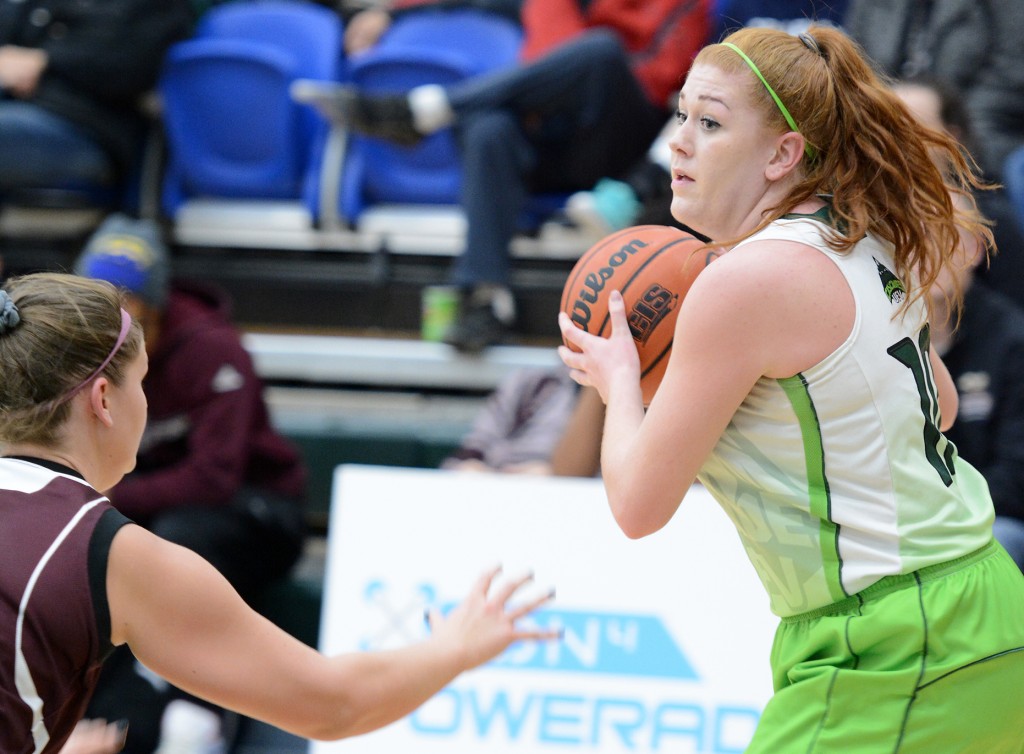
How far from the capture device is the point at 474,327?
4809 mm

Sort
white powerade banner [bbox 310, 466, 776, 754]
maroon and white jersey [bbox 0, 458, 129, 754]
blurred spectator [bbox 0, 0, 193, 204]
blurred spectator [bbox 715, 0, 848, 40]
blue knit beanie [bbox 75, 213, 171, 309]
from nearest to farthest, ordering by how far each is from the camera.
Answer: maroon and white jersey [bbox 0, 458, 129, 754]
white powerade banner [bbox 310, 466, 776, 754]
blue knit beanie [bbox 75, 213, 171, 309]
blurred spectator [bbox 715, 0, 848, 40]
blurred spectator [bbox 0, 0, 193, 204]

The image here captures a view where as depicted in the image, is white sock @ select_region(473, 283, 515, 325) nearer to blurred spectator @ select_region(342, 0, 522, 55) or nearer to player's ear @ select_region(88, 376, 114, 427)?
blurred spectator @ select_region(342, 0, 522, 55)

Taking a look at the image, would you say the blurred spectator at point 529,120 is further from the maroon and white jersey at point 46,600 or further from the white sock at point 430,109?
the maroon and white jersey at point 46,600

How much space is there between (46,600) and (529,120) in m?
3.54

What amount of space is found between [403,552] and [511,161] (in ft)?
6.13

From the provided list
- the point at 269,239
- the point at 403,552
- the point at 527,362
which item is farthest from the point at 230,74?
the point at 403,552

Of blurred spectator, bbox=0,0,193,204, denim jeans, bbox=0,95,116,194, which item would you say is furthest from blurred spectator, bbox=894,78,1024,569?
denim jeans, bbox=0,95,116,194

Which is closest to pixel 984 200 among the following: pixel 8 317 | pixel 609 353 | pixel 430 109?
pixel 430 109

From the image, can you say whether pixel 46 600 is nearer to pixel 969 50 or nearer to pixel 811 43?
pixel 811 43

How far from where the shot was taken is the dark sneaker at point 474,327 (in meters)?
4.81

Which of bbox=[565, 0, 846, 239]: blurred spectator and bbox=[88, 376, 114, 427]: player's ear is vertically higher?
bbox=[88, 376, 114, 427]: player's ear

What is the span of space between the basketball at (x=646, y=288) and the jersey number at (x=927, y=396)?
366 mm

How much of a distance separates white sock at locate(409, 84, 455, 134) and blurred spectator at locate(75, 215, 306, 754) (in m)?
1.10

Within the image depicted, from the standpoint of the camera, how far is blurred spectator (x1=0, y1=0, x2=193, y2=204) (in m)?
5.08
